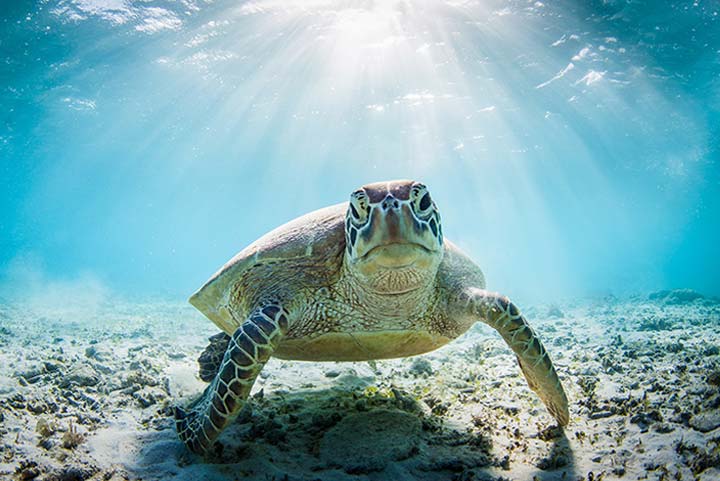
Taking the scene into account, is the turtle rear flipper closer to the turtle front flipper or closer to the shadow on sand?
the shadow on sand

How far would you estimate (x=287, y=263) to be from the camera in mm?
3385

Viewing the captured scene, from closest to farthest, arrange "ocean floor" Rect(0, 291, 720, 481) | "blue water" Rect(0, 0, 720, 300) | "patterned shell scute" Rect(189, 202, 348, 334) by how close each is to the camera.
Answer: "ocean floor" Rect(0, 291, 720, 481), "patterned shell scute" Rect(189, 202, 348, 334), "blue water" Rect(0, 0, 720, 300)

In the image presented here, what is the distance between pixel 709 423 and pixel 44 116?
3432 centimetres

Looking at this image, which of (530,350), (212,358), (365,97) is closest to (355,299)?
(530,350)

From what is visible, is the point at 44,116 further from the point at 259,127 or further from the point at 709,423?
the point at 709,423

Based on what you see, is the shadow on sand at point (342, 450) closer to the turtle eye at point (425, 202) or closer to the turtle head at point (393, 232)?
the turtle head at point (393, 232)

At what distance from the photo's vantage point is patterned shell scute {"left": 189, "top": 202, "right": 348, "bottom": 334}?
10.8 ft

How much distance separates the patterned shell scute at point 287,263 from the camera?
10.8 feet

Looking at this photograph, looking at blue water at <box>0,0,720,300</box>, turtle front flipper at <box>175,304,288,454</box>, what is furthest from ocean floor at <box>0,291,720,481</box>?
blue water at <box>0,0,720,300</box>

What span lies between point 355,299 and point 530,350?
136 centimetres

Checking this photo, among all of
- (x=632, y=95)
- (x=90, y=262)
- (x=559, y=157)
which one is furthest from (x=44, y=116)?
(x=90, y=262)

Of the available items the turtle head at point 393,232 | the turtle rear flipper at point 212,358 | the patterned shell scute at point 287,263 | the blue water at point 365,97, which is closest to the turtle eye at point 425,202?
the turtle head at point 393,232

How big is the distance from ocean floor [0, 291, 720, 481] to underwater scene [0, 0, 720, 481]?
23 mm

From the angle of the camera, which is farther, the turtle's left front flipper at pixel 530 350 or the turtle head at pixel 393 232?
the turtle's left front flipper at pixel 530 350
